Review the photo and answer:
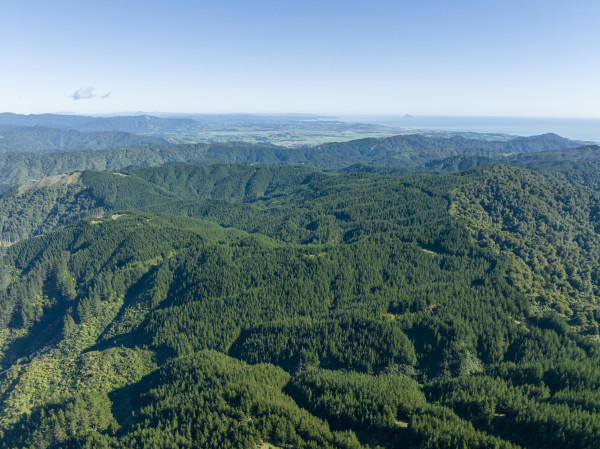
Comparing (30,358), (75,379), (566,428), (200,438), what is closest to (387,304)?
(566,428)

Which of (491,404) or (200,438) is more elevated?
(491,404)

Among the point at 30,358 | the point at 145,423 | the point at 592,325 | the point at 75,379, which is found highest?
the point at 592,325

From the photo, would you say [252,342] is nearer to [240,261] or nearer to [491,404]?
[240,261]

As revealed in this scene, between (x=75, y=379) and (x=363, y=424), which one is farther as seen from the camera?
(x=75, y=379)

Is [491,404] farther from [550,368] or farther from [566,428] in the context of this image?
[550,368]

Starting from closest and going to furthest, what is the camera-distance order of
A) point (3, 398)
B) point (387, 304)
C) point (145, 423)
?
point (145, 423) < point (3, 398) < point (387, 304)

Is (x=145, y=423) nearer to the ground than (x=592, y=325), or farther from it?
nearer to the ground

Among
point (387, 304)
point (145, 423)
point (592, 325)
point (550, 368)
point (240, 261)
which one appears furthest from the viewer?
point (240, 261)

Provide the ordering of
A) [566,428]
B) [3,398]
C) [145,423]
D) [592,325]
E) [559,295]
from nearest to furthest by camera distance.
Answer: [566,428]
[145,423]
[3,398]
[592,325]
[559,295]

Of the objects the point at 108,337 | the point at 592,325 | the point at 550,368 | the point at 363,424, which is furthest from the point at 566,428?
the point at 108,337
